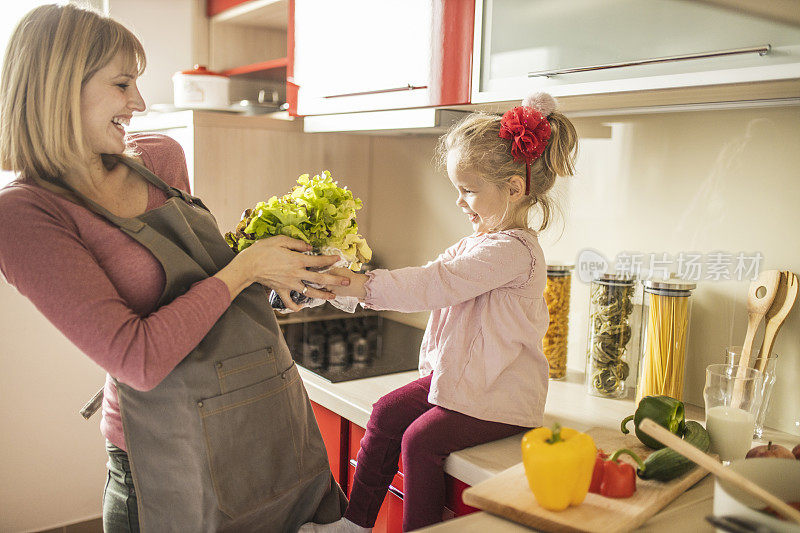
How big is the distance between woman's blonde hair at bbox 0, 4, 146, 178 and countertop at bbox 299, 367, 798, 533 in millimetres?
805

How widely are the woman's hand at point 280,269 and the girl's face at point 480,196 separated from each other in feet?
0.97

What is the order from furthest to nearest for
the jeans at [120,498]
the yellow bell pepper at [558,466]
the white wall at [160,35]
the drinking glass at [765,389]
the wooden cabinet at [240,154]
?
the white wall at [160,35] → the wooden cabinet at [240,154] → the drinking glass at [765,389] → the jeans at [120,498] → the yellow bell pepper at [558,466]

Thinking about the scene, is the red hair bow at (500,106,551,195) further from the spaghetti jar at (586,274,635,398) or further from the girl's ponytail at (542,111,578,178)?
the spaghetti jar at (586,274,635,398)

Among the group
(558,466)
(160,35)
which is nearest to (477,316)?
(558,466)

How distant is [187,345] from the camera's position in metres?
1.07

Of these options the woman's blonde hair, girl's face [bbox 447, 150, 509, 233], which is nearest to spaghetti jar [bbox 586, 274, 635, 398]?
girl's face [bbox 447, 150, 509, 233]

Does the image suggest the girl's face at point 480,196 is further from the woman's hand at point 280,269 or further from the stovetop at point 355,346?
the stovetop at point 355,346

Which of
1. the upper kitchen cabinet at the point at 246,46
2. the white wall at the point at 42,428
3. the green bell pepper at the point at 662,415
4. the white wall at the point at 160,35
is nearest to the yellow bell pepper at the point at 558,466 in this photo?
the green bell pepper at the point at 662,415

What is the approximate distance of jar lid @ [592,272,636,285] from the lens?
1.59 metres

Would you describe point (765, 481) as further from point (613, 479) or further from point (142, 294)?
point (142, 294)

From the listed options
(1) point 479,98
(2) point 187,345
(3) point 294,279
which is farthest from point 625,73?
(2) point 187,345

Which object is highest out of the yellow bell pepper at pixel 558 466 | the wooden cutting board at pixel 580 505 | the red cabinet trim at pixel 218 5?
the red cabinet trim at pixel 218 5

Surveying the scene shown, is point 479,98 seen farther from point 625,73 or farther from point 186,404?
point 186,404

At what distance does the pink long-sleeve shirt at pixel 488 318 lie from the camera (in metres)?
1.32
